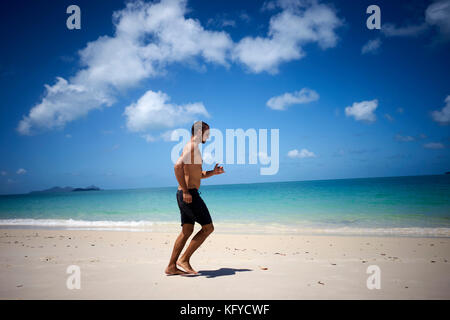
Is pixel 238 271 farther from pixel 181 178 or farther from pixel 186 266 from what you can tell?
pixel 181 178

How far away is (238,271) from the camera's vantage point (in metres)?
4.21

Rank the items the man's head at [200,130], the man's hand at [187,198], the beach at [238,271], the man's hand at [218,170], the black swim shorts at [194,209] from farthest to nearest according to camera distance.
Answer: the man's hand at [218,170] → the man's head at [200,130] → the black swim shorts at [194,209] → the man's hand at [187,198] → the beach at [238,271]

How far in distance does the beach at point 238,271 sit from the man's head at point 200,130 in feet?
6.88

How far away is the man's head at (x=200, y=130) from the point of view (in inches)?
153

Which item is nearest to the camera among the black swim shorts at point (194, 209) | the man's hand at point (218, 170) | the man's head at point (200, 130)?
the black swim shorts at point (194, 209)

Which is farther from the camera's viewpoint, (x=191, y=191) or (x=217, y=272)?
(x=217, y=272)

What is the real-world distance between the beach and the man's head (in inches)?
82.6

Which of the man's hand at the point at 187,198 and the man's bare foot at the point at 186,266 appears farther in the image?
the man's bare foot at the point at 186,266

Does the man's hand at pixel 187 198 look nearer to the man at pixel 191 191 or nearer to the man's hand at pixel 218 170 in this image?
the man at pixel 191 191

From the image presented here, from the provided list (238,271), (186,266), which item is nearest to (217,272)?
(238,271)

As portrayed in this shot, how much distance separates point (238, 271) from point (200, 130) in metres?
2.36

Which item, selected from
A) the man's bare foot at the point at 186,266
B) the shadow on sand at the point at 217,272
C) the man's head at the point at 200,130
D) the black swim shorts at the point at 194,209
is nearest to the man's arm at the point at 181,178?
the black swim shorts at the point at 194,209
